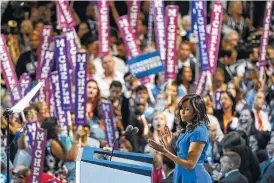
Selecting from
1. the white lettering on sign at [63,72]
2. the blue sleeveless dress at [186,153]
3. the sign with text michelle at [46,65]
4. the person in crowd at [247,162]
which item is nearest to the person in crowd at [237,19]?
the sign with text michelle at [46,65]

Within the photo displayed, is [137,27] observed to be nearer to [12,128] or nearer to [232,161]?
[12,128]

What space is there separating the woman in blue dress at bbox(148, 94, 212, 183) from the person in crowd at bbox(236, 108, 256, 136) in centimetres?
608

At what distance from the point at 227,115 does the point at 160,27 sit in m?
1.43

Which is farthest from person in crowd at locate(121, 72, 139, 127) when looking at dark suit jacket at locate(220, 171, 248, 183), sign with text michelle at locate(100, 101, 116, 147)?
dark suit jacket at locate(220, 171, 248, 183)

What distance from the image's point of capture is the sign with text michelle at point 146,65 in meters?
15.1

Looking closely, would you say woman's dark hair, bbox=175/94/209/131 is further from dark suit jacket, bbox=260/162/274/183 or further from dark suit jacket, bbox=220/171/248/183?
dark suit jacket, bbox=220/171/248/183

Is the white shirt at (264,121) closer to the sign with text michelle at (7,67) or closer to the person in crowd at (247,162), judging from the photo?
the person in crowd at (247,162)

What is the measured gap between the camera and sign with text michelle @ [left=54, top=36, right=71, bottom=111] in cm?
1439

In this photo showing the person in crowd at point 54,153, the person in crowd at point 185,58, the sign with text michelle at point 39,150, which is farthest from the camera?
the person in crowd at point 185,58

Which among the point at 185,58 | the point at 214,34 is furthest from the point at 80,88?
the point at 214,34

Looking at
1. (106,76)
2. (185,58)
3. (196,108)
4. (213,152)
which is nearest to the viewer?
(196,108)

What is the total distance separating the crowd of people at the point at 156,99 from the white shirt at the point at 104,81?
0.01 m

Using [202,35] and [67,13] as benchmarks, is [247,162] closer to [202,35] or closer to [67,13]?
[202,35]

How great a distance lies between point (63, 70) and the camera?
47.4ft
